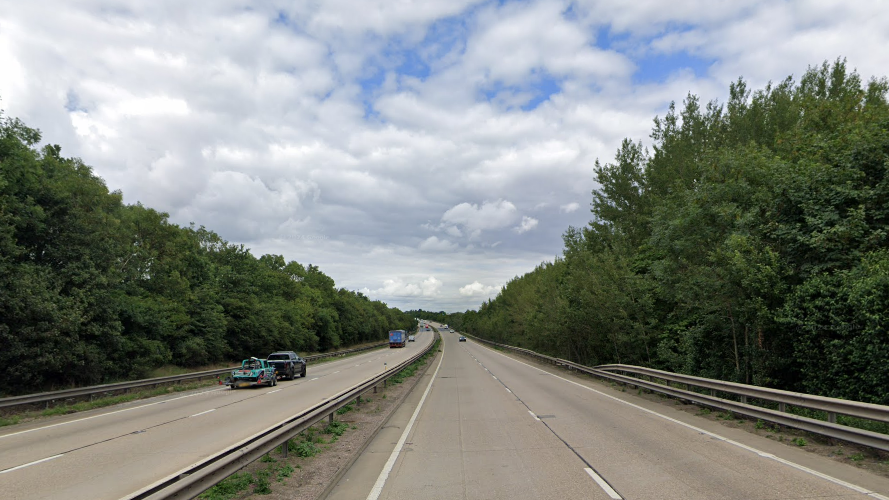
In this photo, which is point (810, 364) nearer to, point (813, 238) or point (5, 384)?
point (813, 238)

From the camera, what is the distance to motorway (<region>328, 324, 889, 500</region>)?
21.7ft

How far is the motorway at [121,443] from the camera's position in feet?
25.0

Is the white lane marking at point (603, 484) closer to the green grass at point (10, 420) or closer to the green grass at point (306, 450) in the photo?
the green grass at point (306, 450)

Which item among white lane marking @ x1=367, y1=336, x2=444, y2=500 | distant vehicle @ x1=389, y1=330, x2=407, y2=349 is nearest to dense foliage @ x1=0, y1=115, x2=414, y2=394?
white lane marking @ x1=367, y1=336, x2=444, y2=500

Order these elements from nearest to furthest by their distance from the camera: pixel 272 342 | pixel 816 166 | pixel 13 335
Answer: pixel 816 166, pixel 13 335, pixel 272 342

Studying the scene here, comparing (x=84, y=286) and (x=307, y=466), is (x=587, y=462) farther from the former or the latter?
(x=84, y=286)

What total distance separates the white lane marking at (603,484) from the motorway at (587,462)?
14mm

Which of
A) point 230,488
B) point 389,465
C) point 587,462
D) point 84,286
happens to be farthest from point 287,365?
point 587,462

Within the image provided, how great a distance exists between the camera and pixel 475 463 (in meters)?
8.48

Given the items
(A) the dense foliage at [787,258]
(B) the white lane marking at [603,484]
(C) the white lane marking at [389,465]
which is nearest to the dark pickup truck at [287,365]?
(C) the white lane marking at [389,465]

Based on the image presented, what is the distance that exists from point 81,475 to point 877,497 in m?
11.5

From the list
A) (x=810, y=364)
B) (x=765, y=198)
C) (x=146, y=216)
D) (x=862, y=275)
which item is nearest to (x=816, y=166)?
(x=765, y=198)

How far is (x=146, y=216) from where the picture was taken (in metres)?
41.9

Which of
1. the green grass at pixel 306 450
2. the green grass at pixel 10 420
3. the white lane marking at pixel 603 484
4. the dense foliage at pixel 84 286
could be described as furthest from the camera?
the dense foliage at pixel 84 286
